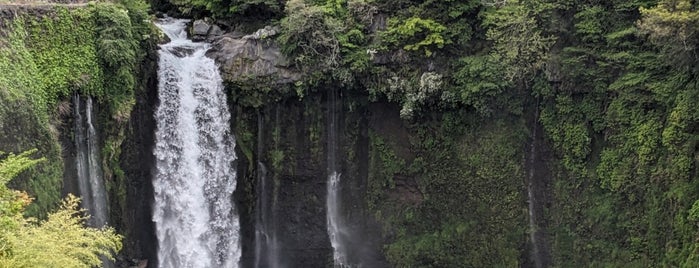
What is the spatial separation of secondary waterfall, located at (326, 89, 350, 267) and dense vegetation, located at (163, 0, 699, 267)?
47.2 inches

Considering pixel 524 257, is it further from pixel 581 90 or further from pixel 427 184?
pixel 581 90

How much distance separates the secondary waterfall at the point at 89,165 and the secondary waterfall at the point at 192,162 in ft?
5.94

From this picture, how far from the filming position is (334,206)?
2080cm

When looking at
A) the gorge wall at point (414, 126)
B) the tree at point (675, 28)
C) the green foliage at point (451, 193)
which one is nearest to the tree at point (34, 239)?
the gorge wall at point (414, 126)

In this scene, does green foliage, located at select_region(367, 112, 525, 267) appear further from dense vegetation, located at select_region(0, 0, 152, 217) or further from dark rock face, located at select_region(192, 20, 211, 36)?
dense vegetation, located at select_region(0, 0, 152, 217)

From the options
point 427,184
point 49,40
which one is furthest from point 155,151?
point 427,184

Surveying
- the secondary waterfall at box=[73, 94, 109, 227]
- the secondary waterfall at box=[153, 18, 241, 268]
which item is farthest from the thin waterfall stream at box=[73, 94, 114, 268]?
the secondary waterfall at box=[153, 18, 241, 268]

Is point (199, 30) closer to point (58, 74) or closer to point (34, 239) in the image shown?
point (58, 74)

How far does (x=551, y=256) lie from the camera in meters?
18.5

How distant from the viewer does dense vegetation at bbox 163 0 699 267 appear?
15344 millimetres

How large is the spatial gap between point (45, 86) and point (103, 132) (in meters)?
2.07

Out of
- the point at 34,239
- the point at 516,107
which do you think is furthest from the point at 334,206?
the point at 34,239

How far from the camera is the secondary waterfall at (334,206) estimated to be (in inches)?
799

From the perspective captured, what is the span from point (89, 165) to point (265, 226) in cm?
643
